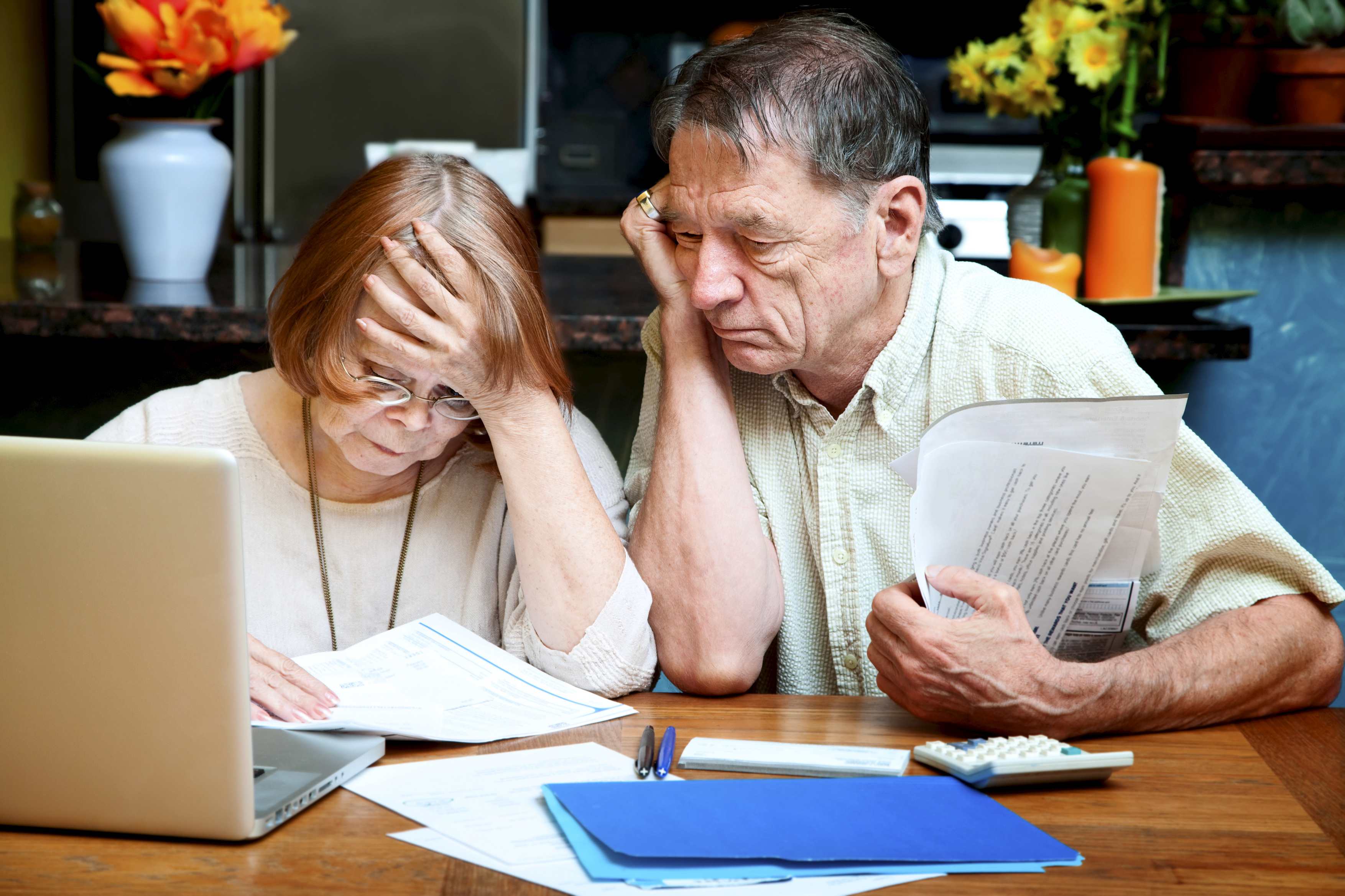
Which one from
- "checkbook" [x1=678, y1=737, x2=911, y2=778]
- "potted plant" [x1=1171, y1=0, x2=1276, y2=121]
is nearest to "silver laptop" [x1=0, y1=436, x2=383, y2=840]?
"checkbook" [x1=678, y1=737, x2=911, y2=778]

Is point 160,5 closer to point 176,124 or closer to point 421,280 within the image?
point 176,124

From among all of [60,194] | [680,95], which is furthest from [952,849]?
[60,194]

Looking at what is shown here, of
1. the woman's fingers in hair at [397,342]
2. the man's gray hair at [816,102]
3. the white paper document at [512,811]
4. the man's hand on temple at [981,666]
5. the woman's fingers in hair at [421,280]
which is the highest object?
the man's gray hair at [816,102]

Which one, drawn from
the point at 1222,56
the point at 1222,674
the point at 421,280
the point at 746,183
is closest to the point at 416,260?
the point at 421,280

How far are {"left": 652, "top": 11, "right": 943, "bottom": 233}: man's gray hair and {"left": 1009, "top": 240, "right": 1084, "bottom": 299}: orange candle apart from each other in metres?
0.56

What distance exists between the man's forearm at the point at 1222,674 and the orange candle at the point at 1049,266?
0.69 m

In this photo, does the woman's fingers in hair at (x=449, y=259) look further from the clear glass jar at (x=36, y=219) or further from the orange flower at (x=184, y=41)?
the clear glass jar at (x=36, y=219)

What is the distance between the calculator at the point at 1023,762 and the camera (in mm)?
915

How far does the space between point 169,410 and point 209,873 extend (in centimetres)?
65

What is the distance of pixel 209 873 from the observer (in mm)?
778

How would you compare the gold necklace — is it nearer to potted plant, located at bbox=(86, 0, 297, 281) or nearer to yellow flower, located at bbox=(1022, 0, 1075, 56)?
potted plant, located at bbox=(86, 0, 297, 281)

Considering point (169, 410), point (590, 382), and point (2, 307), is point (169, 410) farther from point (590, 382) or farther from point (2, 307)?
point (590, 382)

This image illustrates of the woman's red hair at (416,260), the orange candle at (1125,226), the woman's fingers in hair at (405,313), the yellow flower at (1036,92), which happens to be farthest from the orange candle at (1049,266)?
the woman's fingers in hair at (405,313)

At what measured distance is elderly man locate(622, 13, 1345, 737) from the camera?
1.05 metres
